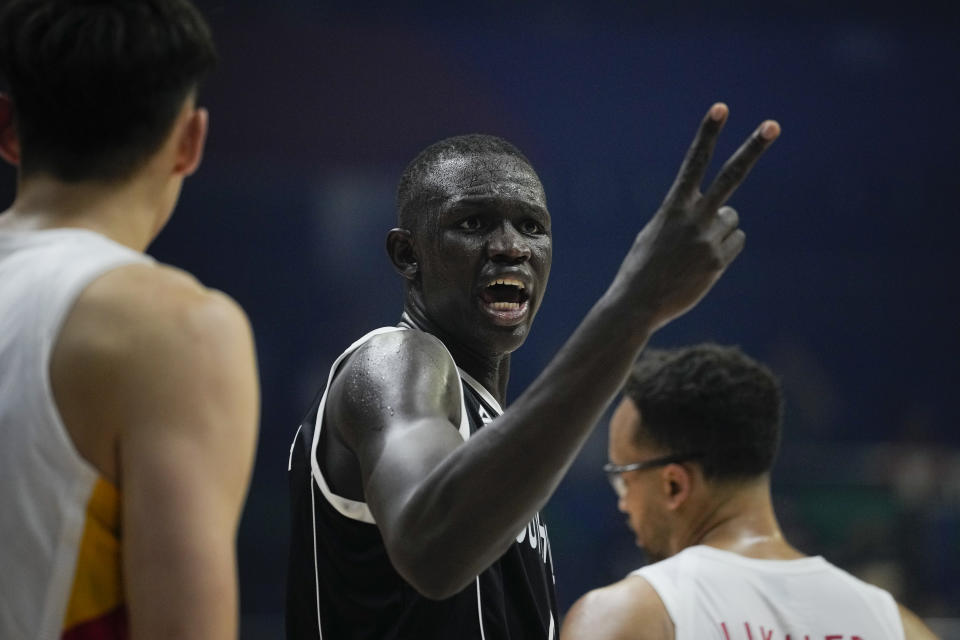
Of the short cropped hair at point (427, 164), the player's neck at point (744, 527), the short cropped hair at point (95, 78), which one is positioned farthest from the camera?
the player's neck at point (744, 527)

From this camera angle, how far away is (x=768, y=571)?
3131 mm

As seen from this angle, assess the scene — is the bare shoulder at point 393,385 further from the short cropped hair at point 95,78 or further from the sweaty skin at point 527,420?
the short cropped hair at point 95,78

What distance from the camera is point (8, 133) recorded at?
5.10 feet

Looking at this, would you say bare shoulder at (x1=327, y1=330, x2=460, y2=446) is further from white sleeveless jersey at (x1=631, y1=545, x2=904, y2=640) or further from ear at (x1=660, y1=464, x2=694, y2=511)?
ear at (x1=660, y1=464, x2=694, y2=511)

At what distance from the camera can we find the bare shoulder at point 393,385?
188 cm

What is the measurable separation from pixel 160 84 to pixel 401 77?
5.85 metres

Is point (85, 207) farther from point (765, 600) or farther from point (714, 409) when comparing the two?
point (714, 409)

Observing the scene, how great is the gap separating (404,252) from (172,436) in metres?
1.34

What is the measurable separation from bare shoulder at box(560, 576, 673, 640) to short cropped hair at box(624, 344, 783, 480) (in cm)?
53

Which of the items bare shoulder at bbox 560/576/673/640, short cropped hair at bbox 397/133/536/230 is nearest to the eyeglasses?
bare shoulder at bbox 560/576/673/640

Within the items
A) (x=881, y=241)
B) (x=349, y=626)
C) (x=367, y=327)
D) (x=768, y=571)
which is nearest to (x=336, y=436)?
(x=349, y=626)

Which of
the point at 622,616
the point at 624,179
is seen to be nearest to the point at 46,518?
the point at 622,616

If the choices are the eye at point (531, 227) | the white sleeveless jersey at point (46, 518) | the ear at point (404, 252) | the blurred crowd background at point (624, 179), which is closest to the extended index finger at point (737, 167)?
the white sleeveless jersey at point (46, 518)

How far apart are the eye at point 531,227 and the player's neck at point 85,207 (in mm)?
1139
